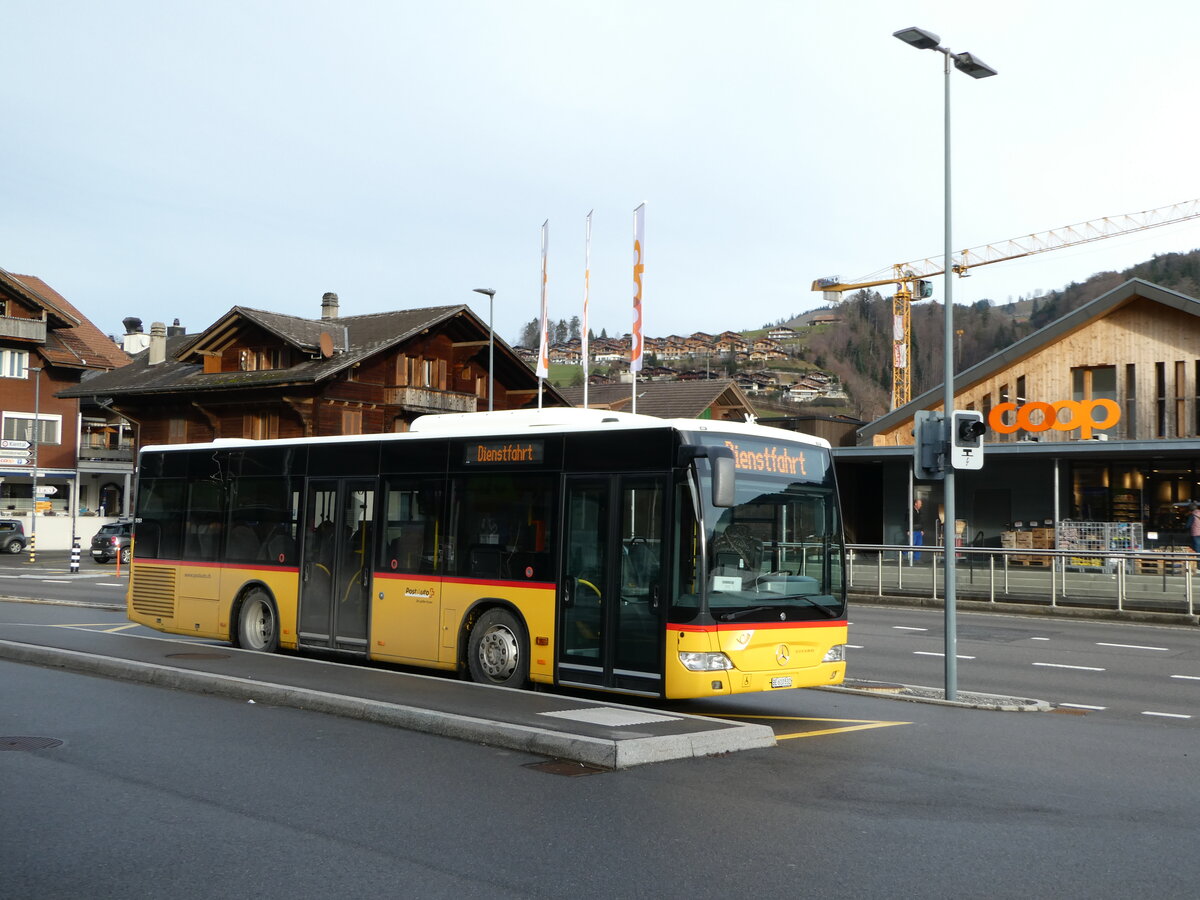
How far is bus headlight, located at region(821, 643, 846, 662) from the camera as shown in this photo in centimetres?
1134

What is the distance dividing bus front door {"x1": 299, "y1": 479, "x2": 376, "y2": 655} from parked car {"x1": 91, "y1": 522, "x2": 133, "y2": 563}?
37.1m

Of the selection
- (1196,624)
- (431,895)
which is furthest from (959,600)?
(431,895)

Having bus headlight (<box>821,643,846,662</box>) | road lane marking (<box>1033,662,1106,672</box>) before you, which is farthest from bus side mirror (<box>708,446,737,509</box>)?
road lane marking (<box>1033,662,1106,672</box>)

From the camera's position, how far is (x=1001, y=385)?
39594mm

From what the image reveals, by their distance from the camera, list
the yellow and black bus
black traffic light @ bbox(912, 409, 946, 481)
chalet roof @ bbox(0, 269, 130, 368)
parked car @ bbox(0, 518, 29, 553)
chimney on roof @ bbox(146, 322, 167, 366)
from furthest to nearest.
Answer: chimney on roof @ bbox(146, 322, 167, 366) → chalet roof @ bbox(0, 269, 130, 368) → parked car @ bbox(0, 518, 29, 553) → black traffic light @ bbox(912, 409, 946, 481) → the yellow and black bus

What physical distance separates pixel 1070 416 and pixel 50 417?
176 feet

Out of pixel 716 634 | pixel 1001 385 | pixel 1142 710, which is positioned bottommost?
pixel 1142 710

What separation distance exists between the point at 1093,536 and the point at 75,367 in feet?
179

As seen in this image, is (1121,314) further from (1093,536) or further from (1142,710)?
(1142,710)

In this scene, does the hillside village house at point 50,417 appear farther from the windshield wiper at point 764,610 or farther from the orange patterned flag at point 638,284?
the windshield wiper at point 764,610

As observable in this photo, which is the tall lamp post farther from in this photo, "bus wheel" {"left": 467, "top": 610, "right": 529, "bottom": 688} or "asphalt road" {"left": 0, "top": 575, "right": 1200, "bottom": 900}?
"bus wheel" {"left": 467, "top": 610, "right": 529, "bottom": 688}

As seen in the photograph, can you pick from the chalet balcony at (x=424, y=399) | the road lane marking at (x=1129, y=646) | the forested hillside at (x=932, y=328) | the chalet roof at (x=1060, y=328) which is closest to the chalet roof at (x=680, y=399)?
the chalet balcony at (x=424, y=399)

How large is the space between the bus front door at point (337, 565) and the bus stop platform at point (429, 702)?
73 centimetres

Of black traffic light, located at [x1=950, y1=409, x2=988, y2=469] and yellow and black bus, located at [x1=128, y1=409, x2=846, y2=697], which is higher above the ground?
black traffic light, located at [x1=950, y1=409, x2=988, y2=469]
